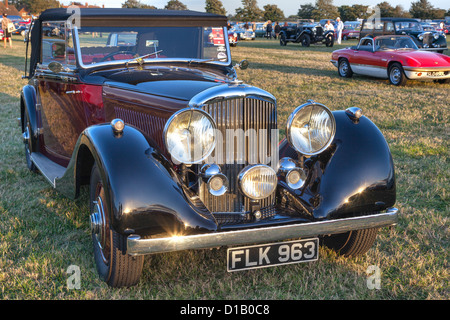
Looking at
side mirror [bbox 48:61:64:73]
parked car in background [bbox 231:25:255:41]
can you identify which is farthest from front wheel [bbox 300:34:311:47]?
side mirror [bbox 48:61:64:73]

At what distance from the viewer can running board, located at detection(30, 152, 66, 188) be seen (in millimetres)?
3991

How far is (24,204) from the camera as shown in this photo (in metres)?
4.20

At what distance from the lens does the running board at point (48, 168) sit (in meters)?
3.99

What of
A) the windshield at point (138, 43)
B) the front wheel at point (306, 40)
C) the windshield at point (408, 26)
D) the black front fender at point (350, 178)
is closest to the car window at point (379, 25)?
the windshield at point (408, 26)

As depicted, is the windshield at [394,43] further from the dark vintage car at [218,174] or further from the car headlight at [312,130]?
the car headlight at [312,130]

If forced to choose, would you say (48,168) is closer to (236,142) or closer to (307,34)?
(236,142)

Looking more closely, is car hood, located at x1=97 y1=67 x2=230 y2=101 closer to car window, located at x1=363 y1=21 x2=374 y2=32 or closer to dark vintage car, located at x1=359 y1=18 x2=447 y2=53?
dark vintage car, located at x1=359 y1=18 x2=447 y2=53

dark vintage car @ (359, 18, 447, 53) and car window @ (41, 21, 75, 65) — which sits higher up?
dark vintage car @ (359, 18, 447, 53)

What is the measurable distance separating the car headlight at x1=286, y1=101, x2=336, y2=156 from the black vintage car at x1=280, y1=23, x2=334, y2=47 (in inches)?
983

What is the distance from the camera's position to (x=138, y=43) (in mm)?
4043

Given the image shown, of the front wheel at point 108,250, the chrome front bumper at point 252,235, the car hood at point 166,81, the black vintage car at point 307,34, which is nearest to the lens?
the chrome front bumper at point 252,235

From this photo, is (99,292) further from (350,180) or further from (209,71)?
(209,71)

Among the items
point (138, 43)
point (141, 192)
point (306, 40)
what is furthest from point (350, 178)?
point (306, 40)

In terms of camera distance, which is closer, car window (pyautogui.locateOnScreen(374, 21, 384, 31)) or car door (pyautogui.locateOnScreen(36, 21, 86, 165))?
car door (pyautogui.locateOnScreen(36, 21, 86, 165))
